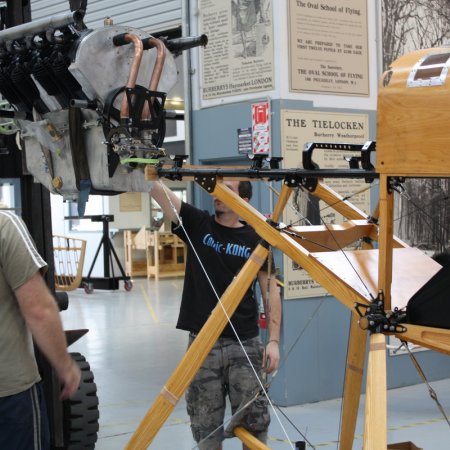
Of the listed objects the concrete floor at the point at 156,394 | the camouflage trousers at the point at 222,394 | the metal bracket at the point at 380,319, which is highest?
the metal bracket at the point at 380,319

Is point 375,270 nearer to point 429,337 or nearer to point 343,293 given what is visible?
point 343,293

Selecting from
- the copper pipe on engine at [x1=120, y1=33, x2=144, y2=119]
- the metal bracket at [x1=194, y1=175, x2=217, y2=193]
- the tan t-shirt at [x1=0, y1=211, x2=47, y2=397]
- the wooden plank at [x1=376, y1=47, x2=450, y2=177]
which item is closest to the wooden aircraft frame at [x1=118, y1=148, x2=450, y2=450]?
the metal bracket at [x1=194, y1=175, x2=217, y2=193]

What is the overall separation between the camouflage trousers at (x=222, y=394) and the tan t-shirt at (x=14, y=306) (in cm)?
138

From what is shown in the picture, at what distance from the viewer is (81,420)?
5703mm

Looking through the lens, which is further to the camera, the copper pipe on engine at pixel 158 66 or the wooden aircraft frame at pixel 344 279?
the copper pipe on engine at pixel 158 66

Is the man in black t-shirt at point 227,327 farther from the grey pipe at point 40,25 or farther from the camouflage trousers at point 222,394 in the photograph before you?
the grey pipe at point 40,25

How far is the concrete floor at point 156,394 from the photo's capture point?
6.71 meters

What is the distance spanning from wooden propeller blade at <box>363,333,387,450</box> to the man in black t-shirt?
1.55 metres

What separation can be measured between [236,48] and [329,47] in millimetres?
843

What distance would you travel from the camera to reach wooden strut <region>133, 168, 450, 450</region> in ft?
10.6

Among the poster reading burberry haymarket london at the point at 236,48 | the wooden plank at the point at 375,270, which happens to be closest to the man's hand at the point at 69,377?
the wooden plank at the point at 375,270

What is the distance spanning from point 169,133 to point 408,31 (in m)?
9.74

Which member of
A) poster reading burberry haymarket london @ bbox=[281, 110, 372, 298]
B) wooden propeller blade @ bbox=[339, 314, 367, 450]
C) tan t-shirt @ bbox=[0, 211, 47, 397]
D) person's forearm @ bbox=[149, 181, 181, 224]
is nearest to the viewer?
tan t-shirt @ bbox=[0, 211, 47, 397]

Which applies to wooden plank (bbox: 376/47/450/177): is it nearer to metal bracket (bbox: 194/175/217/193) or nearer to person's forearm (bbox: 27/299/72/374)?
metal bracket (bbox: 194/175/217/193)
